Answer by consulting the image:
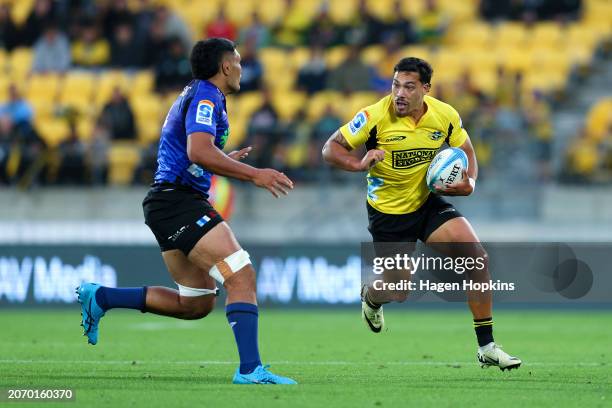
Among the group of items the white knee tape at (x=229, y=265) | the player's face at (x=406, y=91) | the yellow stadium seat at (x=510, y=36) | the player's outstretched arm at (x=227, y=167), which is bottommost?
the white knee tape at (x=229, y=265)

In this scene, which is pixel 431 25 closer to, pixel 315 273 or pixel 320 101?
pixel 320 101

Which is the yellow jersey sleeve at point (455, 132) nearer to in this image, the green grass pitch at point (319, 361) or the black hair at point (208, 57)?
the green grass pitch at point (319, 361)

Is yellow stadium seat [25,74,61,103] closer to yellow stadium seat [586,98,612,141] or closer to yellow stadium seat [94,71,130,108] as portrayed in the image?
yellow stadium seat [94,71,130,108]

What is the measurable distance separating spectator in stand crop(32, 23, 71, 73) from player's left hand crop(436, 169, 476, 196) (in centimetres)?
1379

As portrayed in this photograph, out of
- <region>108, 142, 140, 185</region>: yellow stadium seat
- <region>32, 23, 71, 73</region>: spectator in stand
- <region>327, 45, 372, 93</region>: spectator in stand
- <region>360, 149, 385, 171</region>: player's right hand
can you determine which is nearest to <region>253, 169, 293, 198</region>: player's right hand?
<region>360, 149, 385, 171</region>: player's right hand

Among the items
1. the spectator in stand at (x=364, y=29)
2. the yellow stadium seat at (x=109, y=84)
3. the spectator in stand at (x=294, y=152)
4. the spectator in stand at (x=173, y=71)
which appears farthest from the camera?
the spectator in stand at (x=364, y=29)

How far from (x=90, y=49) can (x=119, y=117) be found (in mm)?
3651

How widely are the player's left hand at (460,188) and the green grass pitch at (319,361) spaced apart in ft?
4.50

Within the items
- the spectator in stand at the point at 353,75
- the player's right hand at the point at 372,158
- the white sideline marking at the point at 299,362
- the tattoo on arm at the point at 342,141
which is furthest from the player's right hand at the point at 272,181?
the spectator in stand at the point at 353,75

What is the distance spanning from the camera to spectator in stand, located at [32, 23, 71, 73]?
2219 cm

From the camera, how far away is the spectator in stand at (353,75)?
806 inches

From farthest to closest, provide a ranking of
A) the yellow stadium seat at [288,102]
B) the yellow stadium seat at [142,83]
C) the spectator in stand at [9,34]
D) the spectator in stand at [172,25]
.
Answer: the spectator in stand at [9,34]
the spectator in stand at [172,25]
the yellow stadium seat at [142,83]
the yellow stadium seat at [288,102]

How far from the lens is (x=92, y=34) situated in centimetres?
2228

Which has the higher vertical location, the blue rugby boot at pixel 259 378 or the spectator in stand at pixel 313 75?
the spectator in stand at pixel 313 75
